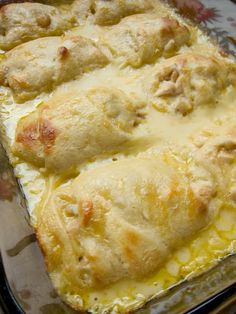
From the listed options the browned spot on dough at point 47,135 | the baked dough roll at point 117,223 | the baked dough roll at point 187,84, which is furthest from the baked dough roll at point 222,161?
the browned spot on dough at point 47,135

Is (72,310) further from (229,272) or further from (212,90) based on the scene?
(212,90)

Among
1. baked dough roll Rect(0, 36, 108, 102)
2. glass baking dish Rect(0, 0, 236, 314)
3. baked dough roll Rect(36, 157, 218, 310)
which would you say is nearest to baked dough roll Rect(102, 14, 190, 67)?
baked dough roll Rect(0, 36, 108, 102)

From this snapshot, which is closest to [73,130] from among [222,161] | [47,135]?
[47,135]

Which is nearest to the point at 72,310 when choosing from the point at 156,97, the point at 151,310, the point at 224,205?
the point at 151,310

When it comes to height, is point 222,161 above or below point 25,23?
below

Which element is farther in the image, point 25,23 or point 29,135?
point 25,23

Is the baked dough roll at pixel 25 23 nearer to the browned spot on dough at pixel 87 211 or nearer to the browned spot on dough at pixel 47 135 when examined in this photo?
the browned spot on dough at pixel 47 135

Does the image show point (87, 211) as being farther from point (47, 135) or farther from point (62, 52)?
point (62, 52)
